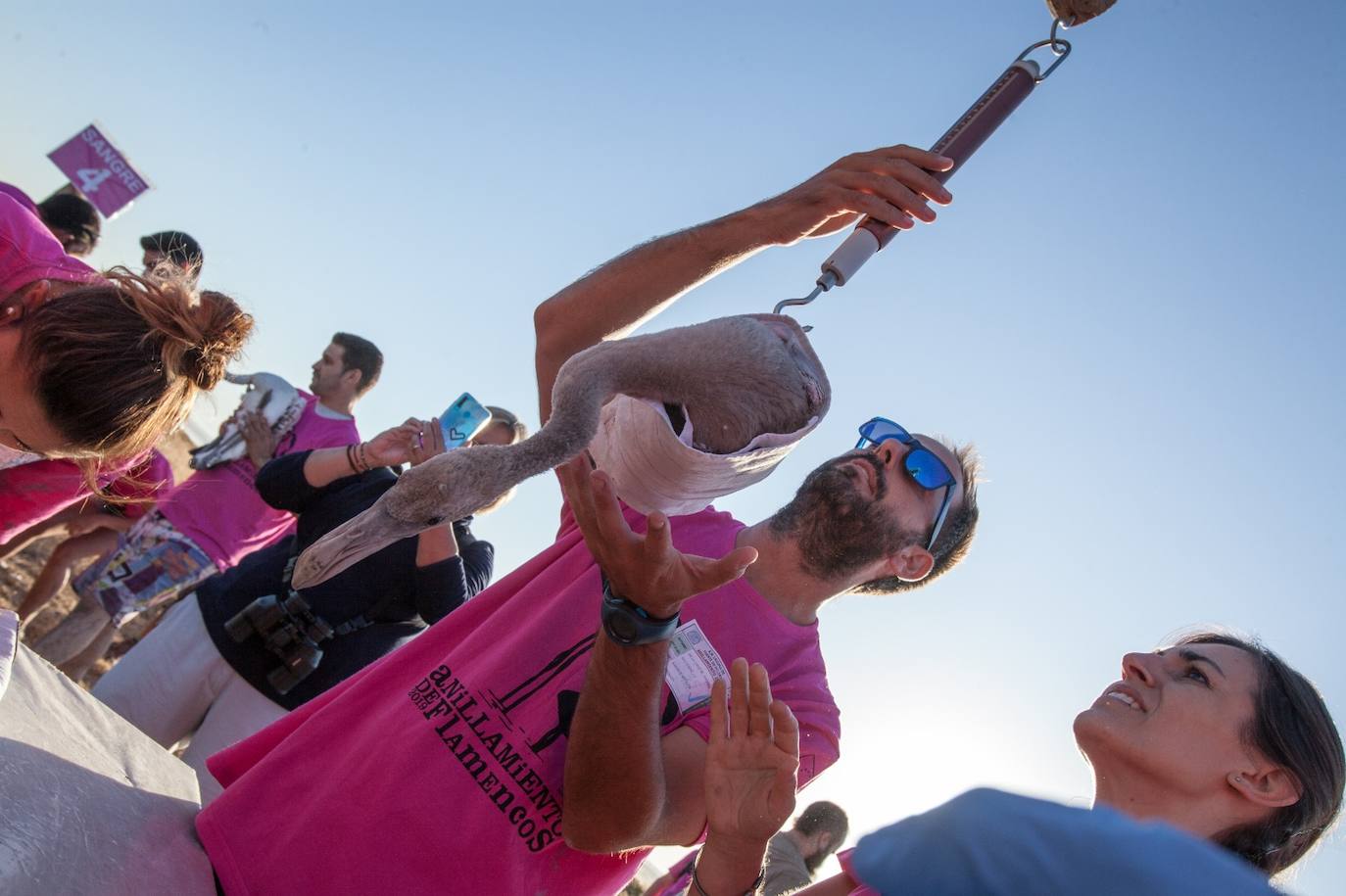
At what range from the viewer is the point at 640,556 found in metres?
1.63

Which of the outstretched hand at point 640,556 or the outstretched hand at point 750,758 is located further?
the outstretched hand at point 750,758

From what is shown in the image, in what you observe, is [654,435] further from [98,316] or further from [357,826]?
[98,316]

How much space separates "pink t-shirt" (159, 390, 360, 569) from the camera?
4773mm

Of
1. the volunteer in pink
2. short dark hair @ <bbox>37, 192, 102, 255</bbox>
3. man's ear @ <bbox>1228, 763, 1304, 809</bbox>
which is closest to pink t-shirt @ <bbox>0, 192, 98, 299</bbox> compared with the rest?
the volunteer in pink

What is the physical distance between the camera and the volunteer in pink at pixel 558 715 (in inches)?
74.2

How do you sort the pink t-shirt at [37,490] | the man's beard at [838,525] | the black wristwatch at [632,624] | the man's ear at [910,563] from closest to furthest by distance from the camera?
the black wristwatch at [632,624], the man's beard at [838,525], the man's ear at [910,563], the pink t-shirt at [37,490]

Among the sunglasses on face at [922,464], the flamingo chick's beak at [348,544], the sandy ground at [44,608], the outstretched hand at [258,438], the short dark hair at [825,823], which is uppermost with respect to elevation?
the sunglasses on face at [922,464]

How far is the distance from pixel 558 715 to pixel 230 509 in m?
3.47

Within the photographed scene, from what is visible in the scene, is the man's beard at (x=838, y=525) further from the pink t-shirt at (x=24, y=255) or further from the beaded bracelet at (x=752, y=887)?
the pink t-shirt at (x=24, y=255)

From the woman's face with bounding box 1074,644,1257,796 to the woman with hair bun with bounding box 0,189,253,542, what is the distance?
2.49 meters

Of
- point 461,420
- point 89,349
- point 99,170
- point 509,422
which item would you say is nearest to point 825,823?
point 509,422

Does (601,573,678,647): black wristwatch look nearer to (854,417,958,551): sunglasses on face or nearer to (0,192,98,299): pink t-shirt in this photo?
(854,417,958,551): sunglasses on face

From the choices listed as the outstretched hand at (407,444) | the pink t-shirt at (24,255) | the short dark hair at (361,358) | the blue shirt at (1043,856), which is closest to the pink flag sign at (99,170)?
the short dark hair at (361,358)

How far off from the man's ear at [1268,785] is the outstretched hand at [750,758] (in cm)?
113
